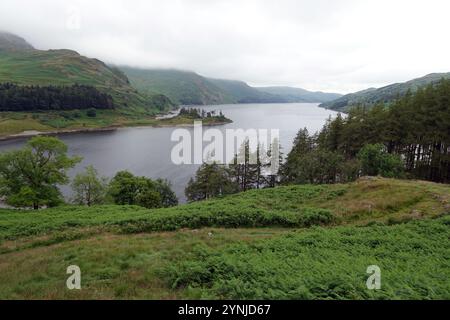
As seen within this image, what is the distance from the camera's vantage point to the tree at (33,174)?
40688mm

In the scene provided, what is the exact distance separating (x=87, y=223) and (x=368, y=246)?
2239cm

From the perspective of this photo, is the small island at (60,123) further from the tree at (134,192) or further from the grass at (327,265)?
the grass at (327,265)

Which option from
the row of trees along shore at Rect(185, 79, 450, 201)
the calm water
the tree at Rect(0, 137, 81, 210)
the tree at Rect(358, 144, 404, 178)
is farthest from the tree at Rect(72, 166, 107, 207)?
the tree at Rect(358, 144, 404, 178)

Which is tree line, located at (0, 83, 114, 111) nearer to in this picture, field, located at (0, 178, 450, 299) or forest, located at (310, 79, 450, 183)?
forest, located at (310, 79, 450, 183)

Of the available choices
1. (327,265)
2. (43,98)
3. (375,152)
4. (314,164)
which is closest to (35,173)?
(327,265)

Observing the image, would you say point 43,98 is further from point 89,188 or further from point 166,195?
point 166,195

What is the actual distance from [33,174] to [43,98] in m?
164

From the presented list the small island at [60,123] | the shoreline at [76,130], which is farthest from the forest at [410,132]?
the small island at [60,123]

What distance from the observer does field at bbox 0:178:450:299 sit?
33.4 ft

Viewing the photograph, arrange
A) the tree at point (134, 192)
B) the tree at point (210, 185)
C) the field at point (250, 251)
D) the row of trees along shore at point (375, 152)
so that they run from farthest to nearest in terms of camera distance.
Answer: the tree at point (210, 185), the tree at point (134, 192), the row of trees along shore at point (375, 152), the field at point (250, 251)

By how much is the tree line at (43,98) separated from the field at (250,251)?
177m

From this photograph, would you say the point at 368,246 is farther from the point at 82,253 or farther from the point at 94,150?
the point at 94,150
